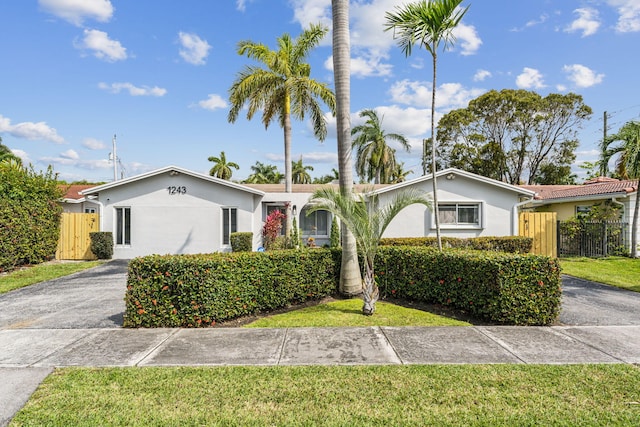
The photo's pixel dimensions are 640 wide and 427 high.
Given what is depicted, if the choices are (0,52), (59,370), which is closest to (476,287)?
(59,370)

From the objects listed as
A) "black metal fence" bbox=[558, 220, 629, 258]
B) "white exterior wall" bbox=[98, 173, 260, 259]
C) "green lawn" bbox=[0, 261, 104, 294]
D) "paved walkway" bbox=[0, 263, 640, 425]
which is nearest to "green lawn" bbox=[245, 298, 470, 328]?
"paved walkway" bbox=[0, 263, 640, 425]

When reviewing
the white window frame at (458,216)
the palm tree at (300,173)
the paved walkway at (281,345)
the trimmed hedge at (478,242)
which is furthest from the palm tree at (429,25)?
the palm tree at (300,173)

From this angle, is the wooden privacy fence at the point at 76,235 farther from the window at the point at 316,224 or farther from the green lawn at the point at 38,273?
the window at the point at 316,224

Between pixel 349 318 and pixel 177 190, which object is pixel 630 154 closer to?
pixel 349 318

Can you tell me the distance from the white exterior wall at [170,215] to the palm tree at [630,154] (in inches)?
653

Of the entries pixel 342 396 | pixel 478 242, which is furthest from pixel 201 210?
pixel 342 396

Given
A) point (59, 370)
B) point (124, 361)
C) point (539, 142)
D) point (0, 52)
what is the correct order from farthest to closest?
point (539, 142), point (0, 52), point (124, 361), point (59, 370)

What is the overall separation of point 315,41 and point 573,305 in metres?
14.9

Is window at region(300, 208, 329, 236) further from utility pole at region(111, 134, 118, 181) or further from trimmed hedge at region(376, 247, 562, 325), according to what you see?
utility pole at region(111, 134, 118, 181)

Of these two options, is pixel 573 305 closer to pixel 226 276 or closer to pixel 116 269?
pixel 226 276

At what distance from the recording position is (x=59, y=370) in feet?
13.5

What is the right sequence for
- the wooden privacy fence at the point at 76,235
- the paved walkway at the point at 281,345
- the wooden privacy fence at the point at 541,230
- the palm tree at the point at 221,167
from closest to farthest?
1. the paved walkway at the point at 281,345
2. the wooden privacy fence at the point at 76,235
3. the wooden privacy fence at the point at 541,230
4. the palm tree at the point at 221,167

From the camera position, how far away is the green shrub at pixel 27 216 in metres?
11.6

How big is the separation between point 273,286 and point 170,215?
33.9 ft
